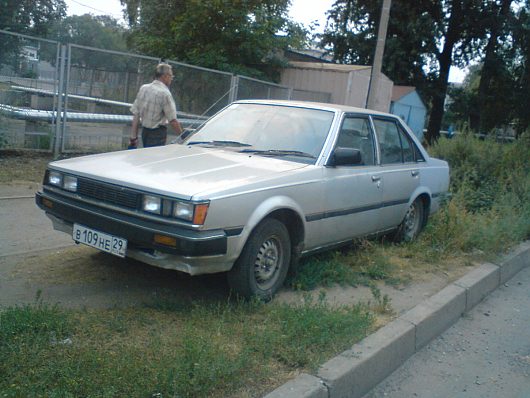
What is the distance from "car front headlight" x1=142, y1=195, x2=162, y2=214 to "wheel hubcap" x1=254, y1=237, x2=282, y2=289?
0.86m

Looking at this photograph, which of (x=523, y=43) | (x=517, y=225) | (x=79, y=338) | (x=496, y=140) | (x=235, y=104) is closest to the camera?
(x=79, y=338)

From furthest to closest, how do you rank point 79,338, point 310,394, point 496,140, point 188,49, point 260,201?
point 188,49 < point 496,140 < point 260,201 < point 79,338 < point 310,394

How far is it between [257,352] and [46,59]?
8150 millimetres

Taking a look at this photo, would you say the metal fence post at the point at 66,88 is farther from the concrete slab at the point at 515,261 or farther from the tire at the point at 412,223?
the concrete slab at the point at 515,261

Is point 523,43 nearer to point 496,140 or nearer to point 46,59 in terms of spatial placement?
point 496,140

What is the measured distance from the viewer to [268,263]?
15.4 feet

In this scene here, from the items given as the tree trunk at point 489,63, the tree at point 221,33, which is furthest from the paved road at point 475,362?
the tree trunk at point 489,63

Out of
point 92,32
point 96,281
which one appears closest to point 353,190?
point 96,281

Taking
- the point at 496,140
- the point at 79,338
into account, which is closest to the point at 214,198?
the point at 79,338

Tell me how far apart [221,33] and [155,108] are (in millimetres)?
10690

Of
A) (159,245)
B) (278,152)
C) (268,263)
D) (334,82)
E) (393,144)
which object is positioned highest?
(334,82)

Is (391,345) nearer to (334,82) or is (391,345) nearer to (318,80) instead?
(334,82)

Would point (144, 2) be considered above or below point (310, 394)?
above

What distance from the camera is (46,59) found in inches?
400
